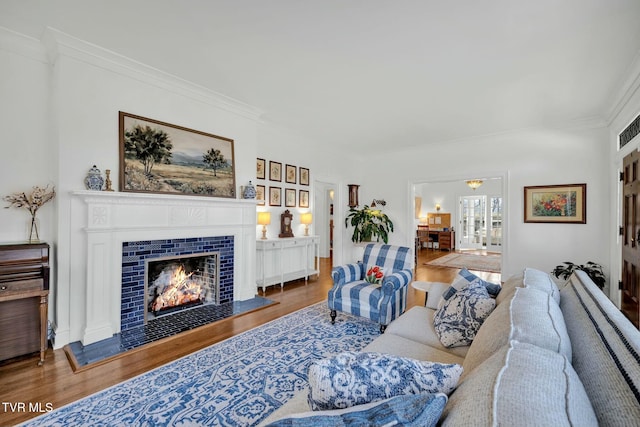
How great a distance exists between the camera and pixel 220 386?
6.93 ft

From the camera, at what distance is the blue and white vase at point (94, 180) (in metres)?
2.72

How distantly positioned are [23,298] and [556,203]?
6966mm

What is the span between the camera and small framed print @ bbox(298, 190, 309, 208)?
5.54 m

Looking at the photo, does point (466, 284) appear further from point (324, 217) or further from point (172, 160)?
point (324, 217)

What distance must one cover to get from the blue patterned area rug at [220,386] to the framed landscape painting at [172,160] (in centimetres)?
187

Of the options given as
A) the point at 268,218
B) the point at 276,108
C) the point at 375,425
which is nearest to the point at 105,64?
the point at 276,108

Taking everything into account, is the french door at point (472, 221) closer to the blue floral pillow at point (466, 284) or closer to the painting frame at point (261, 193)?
the painting frame at point (261, 193)

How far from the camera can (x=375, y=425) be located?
2.27 ft

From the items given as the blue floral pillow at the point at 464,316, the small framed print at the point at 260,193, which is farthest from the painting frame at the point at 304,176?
the blue floral pillow at the point at 464,316

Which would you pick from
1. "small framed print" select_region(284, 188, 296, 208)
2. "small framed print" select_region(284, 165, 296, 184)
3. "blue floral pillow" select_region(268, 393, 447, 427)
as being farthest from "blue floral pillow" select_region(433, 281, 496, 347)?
"small framed print" select_region(284, 165, 296, 184)

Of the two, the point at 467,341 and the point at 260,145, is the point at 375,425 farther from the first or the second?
the point at 260,145

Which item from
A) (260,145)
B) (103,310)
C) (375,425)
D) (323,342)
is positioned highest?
(260,145)

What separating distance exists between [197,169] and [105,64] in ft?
4.40

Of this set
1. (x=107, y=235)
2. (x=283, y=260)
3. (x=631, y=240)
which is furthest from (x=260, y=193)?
(x=631, y=240)
